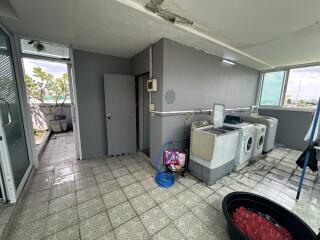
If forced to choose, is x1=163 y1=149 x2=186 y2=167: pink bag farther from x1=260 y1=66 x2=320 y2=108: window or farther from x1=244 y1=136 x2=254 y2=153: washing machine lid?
x1=260 y1=66 x2=320 y2=108: window

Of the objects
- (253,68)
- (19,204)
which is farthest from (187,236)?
(253,68)

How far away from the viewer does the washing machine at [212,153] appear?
2179mm

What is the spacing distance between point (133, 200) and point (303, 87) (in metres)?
5.34

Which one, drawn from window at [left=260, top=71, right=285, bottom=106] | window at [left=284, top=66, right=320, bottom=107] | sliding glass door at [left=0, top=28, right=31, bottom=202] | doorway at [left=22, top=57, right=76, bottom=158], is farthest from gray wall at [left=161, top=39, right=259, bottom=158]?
doorway at [left=22, top=57, right=76, bottom=158]

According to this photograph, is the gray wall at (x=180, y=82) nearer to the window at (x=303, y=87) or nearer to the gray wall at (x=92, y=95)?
the gray wall at (x=92, y=95)

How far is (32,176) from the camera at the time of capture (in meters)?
2.48

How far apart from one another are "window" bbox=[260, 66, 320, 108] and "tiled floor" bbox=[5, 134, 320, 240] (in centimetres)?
226

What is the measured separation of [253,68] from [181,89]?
3.31m

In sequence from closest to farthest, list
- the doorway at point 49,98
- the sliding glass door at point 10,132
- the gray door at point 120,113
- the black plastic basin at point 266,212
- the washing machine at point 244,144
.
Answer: the black plastic basin at point 266,212
the sliding glass door at point 10,132
the washing machine at point 244,144
the gray door at point 120,113
the doorway at point 49,98

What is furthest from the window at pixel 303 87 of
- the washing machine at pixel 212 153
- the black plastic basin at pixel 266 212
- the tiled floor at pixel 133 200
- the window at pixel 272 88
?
the black plastic basin at pixel 266 212

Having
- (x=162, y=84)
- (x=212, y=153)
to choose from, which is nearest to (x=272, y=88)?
(x=212, y=153)

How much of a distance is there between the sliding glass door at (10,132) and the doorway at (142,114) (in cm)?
227

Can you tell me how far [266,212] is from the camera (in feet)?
5.42

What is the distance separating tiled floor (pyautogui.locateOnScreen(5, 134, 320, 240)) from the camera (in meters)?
1.52
